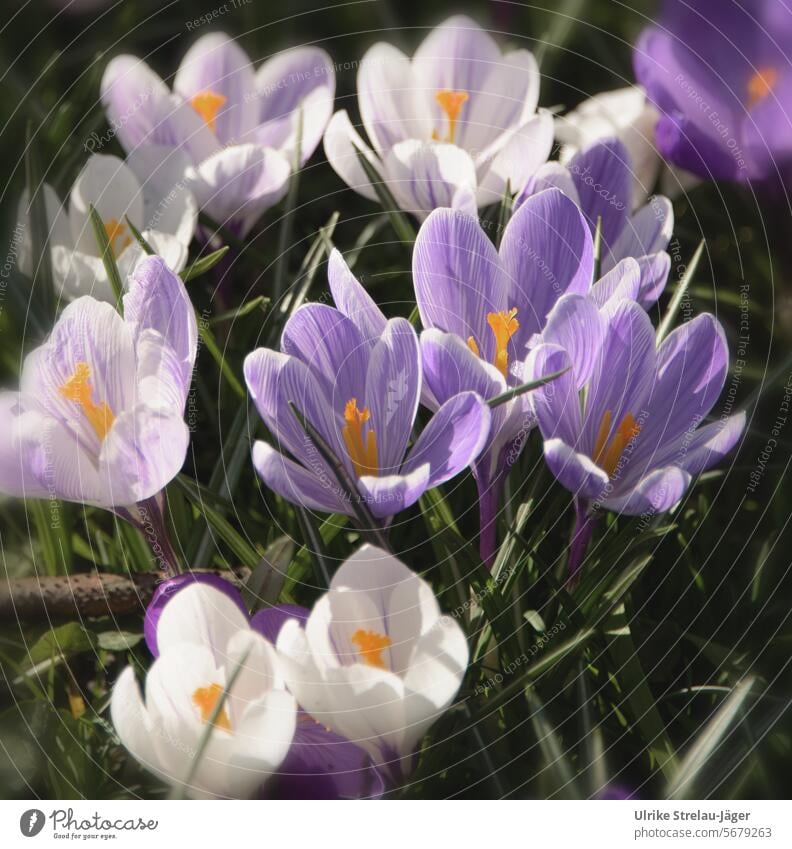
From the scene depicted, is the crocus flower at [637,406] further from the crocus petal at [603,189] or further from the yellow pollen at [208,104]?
the yellow pollen at [208,104]

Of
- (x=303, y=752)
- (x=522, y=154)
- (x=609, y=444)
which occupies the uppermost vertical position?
(x=522, y=154)

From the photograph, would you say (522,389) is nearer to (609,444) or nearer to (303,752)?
(609,444)

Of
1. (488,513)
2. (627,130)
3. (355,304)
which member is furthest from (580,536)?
(627,130)

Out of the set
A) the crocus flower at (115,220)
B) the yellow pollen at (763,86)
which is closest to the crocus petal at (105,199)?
the crocus flower at (115,220)

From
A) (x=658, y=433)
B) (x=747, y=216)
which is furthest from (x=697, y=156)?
(x=658, y=433)

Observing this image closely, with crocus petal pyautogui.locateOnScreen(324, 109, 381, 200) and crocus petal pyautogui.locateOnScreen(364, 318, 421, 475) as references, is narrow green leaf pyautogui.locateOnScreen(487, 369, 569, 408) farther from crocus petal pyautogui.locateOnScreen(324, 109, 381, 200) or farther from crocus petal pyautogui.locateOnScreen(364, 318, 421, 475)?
crocus petal pyautogui.locateOnScreen(324, 109, 381, 200)

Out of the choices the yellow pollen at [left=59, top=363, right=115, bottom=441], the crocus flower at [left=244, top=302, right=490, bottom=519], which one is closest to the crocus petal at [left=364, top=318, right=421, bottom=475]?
the crocus flower at [left=244, top=302, right=490, bottom=519]
